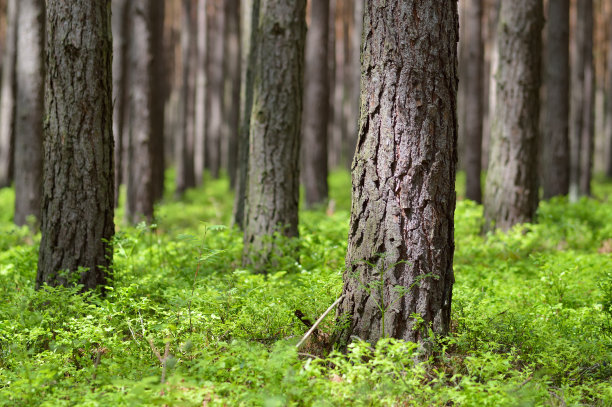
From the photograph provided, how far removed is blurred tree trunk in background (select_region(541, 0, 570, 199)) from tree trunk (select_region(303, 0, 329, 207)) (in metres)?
5.03

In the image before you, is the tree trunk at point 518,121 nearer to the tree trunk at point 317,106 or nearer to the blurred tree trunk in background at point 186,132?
the tree trunk at point 317,106

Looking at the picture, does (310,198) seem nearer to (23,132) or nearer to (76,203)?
(23,132)

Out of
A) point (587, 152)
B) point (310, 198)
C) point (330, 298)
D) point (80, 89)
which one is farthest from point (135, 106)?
point (587, 152)

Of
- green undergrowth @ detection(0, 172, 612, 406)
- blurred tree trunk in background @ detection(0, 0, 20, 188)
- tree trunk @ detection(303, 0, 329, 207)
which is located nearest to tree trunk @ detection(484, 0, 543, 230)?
green undergrowth @ detection(0, 172, 612, 406)

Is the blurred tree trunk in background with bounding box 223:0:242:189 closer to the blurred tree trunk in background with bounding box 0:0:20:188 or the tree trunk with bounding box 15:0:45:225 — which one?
the blurred tree trunk in background with bounding box 0:0:20:188

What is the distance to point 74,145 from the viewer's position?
5.06m

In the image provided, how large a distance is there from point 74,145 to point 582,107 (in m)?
17.1

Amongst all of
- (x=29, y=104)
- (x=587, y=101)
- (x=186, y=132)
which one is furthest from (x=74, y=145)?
(x=587, y=101)

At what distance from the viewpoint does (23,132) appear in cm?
991

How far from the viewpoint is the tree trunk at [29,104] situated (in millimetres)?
9680

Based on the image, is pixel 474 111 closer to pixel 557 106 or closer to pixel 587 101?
pixel 557 106

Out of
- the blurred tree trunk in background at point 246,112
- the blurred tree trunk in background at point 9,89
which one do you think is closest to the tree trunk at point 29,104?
the blurred tree trunk in background at point 246,112

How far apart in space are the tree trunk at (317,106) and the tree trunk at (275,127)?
652 centimetres

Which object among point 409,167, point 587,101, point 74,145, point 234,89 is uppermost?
point 234,89
